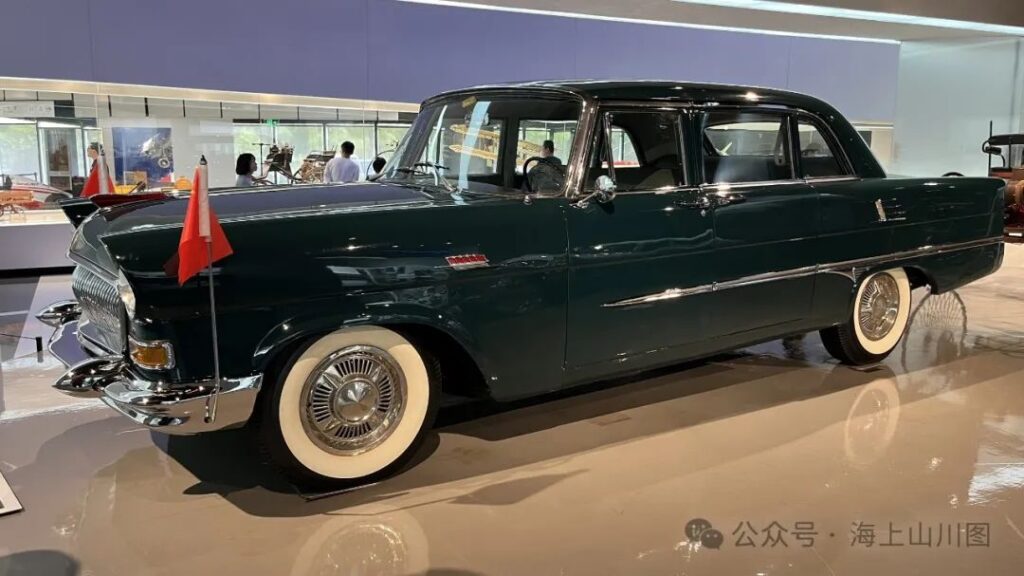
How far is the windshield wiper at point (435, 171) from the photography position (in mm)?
4168

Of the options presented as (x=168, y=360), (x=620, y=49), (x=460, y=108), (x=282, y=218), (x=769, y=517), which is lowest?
(x=769, y=517)

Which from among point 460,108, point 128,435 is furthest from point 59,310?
point 460,108

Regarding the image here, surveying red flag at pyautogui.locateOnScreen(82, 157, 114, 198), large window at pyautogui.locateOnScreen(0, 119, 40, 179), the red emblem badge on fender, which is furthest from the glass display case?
the red emblem badge on fender

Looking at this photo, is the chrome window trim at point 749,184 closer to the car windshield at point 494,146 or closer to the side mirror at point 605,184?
the side mirror at point 605,184

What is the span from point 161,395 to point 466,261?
133 centimetres

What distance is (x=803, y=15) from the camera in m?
10.9

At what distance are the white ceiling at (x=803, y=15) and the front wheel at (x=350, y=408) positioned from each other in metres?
7.05

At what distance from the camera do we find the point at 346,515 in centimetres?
319

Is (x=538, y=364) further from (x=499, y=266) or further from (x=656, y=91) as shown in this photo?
(x=656, y=91)

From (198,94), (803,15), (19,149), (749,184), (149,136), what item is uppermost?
(803,15)

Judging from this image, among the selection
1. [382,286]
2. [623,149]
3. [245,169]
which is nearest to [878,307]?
[623,149]

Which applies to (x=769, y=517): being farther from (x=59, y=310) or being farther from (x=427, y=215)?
(x=59, y=310)

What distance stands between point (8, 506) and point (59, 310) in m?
1.09

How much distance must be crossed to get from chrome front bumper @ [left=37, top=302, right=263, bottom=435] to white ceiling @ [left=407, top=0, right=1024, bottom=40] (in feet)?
24.5
